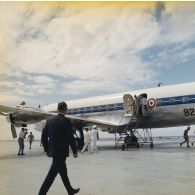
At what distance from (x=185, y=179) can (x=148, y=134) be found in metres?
14.7

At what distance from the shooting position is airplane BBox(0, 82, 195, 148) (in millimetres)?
19234

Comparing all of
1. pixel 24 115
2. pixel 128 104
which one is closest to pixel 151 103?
pixel 128 104

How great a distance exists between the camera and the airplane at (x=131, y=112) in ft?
63.1

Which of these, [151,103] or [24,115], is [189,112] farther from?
[24,115]

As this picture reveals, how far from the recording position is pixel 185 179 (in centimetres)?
828

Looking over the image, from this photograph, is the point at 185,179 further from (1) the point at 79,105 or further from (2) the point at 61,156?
(1) the point at 79,105

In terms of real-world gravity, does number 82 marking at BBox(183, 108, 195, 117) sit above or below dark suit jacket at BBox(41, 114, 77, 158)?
above

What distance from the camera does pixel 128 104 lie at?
21328 mm

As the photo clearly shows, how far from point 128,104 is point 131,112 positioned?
0.58 m

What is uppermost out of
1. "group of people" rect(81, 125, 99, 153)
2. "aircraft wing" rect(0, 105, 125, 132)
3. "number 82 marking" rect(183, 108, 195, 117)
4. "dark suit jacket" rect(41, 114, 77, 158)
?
"aircraft wing" rect(0, 105, 125, 132)

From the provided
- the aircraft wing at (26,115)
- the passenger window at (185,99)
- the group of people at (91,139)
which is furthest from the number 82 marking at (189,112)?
the group of people at (91,139)

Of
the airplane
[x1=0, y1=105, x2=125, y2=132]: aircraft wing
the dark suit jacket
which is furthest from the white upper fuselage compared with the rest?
the dark suit jacket

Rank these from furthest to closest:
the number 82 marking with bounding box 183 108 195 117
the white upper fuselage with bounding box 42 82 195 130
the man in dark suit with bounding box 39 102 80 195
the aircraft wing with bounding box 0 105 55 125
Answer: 1. the aircraft wing with bounding box 0 105 55 125
2. the white upper fuselage with bounding box 42 82 195 130
3. the number 82 marking with bounding box 183 108 195 117
4. the man in dark suit with bounding box 39 102 80 195

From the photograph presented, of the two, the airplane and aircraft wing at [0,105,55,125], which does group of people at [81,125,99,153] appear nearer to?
the airplane
